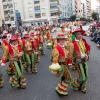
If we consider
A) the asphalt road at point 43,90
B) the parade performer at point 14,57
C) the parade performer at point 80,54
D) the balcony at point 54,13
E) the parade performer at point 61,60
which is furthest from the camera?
the balcony at point 54,13

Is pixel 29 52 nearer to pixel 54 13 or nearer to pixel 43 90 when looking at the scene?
pixel 43 90

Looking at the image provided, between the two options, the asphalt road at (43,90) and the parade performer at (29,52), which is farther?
the parade performer at (29,52)

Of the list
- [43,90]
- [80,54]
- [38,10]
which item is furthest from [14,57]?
[38,10]

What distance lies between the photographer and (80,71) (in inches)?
187

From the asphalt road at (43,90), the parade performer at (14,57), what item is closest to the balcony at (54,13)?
the asphalt road at (43,90)

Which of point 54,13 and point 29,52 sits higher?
point 54,13

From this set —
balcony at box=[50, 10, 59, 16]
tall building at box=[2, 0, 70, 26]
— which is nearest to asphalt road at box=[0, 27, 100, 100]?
tall building at box=[2, 0, 70, 26]

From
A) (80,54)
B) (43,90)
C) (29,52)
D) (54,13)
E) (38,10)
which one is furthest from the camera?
(38,10)

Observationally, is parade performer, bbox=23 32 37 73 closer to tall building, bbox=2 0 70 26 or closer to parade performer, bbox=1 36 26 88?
parade performer, bbox=1 36 26 88

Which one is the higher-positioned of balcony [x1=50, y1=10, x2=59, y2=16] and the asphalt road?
balcony [x1=50, y1=10, x2=59, y2=16]

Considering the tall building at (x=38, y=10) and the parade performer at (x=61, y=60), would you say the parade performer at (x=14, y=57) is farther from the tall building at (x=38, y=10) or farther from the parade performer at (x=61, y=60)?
the tall building at (x=38, y=10)

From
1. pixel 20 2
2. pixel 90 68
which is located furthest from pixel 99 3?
pixel 90 68

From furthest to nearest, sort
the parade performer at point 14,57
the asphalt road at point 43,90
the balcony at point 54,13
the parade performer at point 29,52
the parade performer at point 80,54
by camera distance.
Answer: the balcony at point 54,13
the parade performer at point 29,52
the parade performer at point 14,57
the asphalt road at point 43,90
the parade performer at point 80,54

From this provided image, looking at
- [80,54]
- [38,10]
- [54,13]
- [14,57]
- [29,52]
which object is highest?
[38,10]
